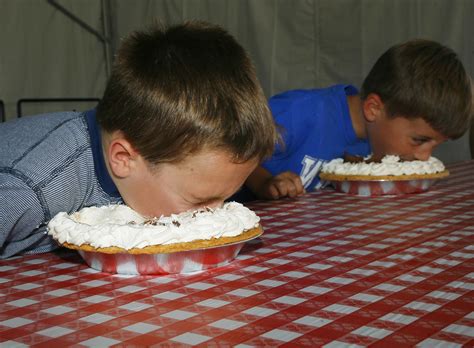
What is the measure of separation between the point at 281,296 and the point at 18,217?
1.84 feet

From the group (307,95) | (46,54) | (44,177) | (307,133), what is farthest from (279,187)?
(46,54)

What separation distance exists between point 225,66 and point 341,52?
3.77 metres

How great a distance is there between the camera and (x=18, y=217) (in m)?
1.22

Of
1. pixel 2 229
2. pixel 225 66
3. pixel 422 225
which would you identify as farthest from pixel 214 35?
pixel 422 225

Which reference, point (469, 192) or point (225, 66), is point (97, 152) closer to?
point (225, 66)

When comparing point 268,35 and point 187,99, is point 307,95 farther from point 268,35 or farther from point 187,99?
point 268,35

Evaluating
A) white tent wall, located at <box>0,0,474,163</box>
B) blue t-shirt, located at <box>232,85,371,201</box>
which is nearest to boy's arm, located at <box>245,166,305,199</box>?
blue t-shirt, located at <box>232,85,371,201</box>

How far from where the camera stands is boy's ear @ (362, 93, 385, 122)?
2432 mm

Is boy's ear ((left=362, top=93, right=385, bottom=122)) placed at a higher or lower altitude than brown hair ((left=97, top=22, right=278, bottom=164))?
lower

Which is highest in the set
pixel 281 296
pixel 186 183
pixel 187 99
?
pixel 187 99

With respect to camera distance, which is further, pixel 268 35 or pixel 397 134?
pixel 268 35

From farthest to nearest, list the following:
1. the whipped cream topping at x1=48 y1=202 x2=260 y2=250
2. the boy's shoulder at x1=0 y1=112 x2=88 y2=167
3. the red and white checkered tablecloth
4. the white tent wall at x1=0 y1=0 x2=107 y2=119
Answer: the white tent wall at x1=0 y1=0 x2=107 y2=119 → the boy's shoulder at x1=0 y1=112 x2=88 y2=167 → the whipped cream topping at x1=48 y1=202 x2=260 y2=250 → the red and white checkered tablecloth

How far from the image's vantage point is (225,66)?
44.5 inches

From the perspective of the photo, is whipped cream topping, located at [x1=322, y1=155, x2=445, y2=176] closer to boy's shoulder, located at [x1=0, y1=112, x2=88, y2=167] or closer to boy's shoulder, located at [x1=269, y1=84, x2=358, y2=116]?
boy's shoulder, located at [x1=269, y1=84, x2=358, y2=116]
